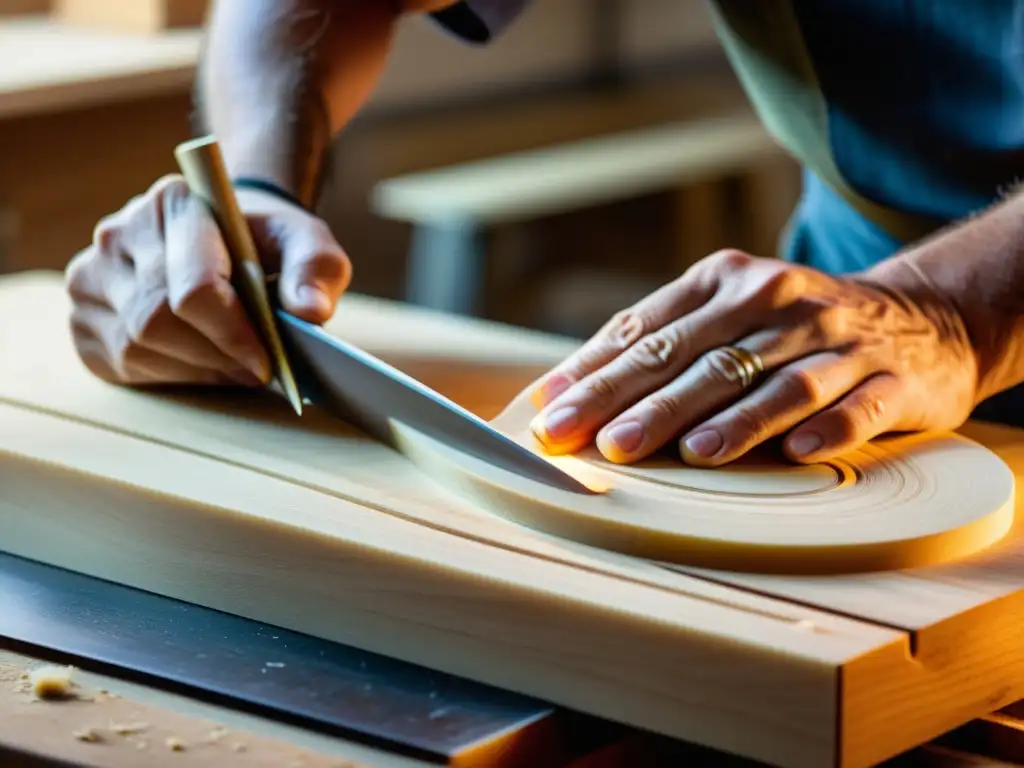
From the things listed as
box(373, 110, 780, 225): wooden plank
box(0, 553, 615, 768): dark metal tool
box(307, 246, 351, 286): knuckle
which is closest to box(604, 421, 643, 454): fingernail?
box(0, 553, 615, 768): dark metal tool

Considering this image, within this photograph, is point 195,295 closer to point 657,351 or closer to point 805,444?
point 657,351

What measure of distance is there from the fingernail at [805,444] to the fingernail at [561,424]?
15cm

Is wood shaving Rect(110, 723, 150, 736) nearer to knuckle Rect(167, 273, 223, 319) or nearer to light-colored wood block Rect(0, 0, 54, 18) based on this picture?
knuckle Rect(167, 273, 223, 319)

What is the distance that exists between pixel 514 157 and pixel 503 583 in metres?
3.46

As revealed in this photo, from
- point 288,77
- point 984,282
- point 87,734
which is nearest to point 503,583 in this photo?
point 87,734

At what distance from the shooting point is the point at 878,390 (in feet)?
3.65

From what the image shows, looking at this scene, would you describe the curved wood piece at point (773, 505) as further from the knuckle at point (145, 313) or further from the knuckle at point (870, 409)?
the knuckle at point (145, 313)

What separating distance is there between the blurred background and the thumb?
1.16m

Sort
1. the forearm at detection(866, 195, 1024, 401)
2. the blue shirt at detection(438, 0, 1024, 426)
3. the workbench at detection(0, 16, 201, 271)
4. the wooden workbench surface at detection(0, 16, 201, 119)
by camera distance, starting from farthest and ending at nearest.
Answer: the workbench at detection(0, 16, 201, 271) < the wooden workbench surface at detection(0, 16, 201, 119) < the blue shirt at detection(438, 0, 1024, 426) < the forearm at detection(866, 195, 1024, 401)

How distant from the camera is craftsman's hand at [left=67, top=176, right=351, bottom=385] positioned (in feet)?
4.04

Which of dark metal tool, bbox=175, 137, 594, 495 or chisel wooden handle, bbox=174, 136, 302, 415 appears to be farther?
chisel wooden handle, bbox=174, 136, 302, 415

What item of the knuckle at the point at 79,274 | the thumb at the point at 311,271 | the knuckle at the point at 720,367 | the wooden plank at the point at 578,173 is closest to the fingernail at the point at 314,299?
the thumb at the point at 311,271

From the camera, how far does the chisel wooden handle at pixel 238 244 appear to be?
1.24 metres

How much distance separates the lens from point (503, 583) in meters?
0.93
